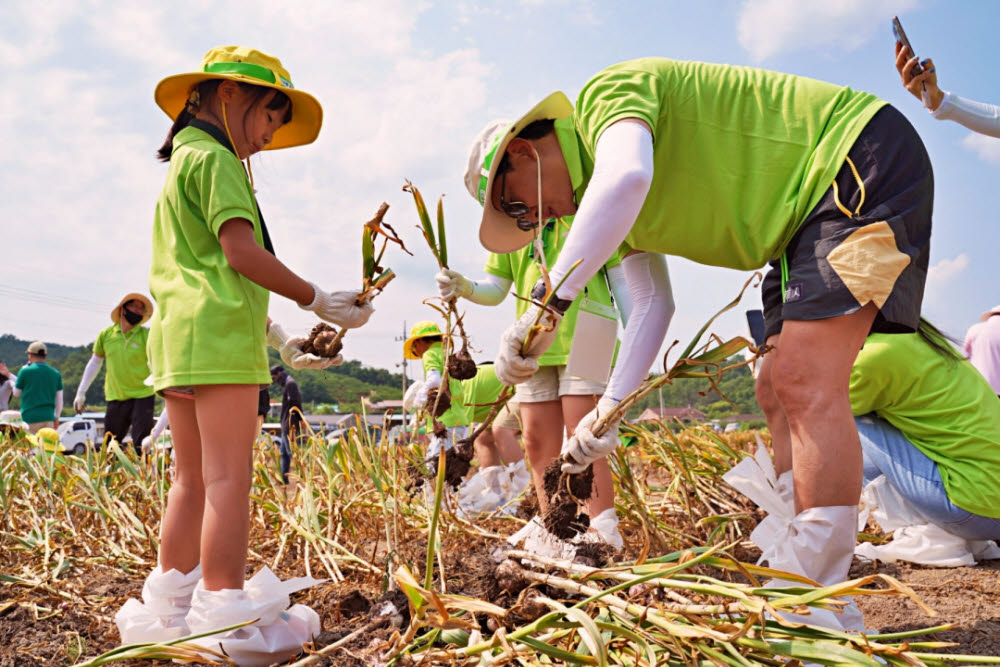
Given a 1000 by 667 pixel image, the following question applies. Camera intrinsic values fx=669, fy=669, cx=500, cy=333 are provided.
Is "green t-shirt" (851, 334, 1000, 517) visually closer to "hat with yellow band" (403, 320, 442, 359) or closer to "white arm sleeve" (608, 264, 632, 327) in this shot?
"white arm sleeve" (608, 264, 632, 327)

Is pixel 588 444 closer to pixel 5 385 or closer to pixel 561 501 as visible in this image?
pixel 561 501

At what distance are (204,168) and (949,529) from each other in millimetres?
2578

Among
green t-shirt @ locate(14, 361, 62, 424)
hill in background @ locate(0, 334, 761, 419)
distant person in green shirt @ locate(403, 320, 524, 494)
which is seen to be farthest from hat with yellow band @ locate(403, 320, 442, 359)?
hill in background @ locate(0, 334, 761, 419)

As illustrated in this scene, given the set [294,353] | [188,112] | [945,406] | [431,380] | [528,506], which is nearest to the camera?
[188,112]

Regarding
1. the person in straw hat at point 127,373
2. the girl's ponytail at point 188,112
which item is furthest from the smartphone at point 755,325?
the person in straw hat at point 127,373

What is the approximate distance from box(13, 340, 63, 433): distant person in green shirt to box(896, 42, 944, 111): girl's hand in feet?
26.3

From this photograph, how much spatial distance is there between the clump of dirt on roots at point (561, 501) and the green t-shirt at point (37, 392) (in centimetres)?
743

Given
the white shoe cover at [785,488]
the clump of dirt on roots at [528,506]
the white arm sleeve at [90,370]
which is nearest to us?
the white shoe cover at [785,488]

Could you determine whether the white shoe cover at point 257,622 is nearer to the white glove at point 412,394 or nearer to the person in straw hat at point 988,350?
the white glove at point 412,394

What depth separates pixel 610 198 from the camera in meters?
1.31

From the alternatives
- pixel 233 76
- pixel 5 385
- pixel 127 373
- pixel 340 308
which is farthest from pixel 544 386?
pixel 5 385

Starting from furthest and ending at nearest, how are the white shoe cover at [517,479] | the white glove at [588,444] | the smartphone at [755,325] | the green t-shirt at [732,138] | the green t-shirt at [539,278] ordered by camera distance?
the white shoe cover at [517,479] < the smartphone at [755,325] < the green t-shirt at [539,278] < the white glove at [588,444] < the green t-shirt at [732,138]

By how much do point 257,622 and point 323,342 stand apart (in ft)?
2.55

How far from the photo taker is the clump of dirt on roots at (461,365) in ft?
5.89
